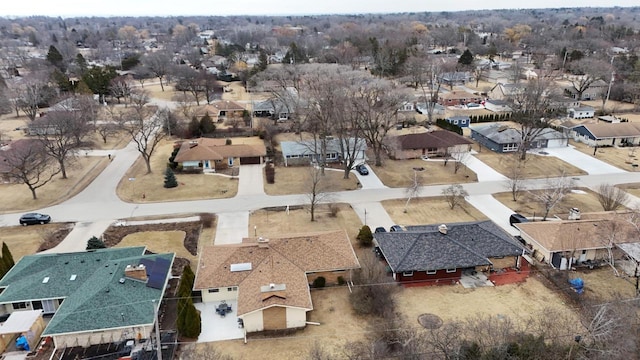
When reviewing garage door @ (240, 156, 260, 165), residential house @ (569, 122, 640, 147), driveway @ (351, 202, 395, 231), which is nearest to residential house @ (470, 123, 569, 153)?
residential house @ (569, 122, 640, 147)

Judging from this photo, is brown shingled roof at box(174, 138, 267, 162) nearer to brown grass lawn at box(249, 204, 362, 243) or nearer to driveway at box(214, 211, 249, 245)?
driveway at box(214, 211, 249, 245)

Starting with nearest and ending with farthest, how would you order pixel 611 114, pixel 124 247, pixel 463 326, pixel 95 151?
pixel 463 326
pixel 124 247
pixel 95 151
pixel 611 114

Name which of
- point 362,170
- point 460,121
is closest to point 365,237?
point 362,170

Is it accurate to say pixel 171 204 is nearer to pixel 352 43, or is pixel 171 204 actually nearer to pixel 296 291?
pixel 296 291

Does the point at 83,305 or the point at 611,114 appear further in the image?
the point at 611,114

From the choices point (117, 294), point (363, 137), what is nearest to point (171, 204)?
point (117, 294)

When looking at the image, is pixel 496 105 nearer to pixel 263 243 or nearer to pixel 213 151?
pixel 213 151

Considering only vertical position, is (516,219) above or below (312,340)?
above
